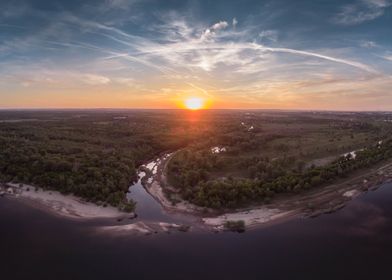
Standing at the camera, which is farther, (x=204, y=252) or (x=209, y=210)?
(x=209, y=210)

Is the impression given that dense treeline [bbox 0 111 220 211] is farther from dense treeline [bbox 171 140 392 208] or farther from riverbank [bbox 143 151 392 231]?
dense treeline [bbox 171 140 392 208]

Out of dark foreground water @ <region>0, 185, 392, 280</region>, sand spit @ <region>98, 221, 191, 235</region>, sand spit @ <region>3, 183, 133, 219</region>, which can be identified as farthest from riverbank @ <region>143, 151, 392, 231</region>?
sand spit @ <region>3, 183, 133, 219</region>

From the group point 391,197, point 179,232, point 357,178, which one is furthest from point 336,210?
point 179,232

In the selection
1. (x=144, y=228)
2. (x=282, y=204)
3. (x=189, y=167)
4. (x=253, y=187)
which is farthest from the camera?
(x=189, y=167)

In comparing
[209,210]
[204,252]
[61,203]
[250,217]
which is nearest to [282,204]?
[250,217]

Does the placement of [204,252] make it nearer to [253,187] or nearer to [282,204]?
[282,204]

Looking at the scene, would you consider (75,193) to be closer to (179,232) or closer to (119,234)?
(119,234)
